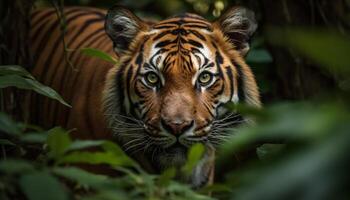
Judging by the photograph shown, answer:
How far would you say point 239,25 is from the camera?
4094mm

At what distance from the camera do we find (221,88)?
393 cm

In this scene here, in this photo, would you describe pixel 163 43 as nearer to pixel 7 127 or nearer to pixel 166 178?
pixel 7 127

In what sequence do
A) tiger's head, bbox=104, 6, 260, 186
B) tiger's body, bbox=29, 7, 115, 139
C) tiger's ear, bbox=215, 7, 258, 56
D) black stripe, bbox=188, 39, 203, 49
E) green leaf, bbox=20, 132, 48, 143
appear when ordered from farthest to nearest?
tiger's body, bbox=29, 7, 115, 139, tiger's ear, bbox=215, 7, 258, 56, black stripe, bbox=188, 39, 203, 49, tiger's head, bbox=104, 6, 260, 186, green leaf, bbox=20, 132, 48, 143

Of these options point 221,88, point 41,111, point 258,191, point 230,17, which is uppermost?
point 258,191

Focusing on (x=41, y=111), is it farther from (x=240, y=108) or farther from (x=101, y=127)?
(x=240, y=108)

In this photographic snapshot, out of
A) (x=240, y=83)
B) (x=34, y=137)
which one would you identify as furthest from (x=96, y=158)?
(x=240, y=83)

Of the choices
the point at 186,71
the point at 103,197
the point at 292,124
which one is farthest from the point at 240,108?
the point at 186,71

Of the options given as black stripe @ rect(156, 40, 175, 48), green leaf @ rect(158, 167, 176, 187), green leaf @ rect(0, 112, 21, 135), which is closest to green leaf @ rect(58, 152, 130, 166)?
green leaf @ rect(158, 167, 176, 187)

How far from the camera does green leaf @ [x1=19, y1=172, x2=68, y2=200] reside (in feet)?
5.03

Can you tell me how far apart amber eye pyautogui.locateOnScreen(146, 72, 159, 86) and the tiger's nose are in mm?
334

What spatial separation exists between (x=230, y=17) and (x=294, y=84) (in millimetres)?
959

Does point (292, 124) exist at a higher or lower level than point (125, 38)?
higher

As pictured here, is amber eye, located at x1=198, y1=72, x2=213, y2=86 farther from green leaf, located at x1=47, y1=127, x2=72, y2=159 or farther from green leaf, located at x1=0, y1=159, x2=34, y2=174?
green leaf, located at x1=0, y1=159, x2=34, y2=174

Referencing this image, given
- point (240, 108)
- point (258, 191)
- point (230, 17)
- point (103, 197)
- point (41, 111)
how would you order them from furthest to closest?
point (41, 111), point (230, 17), point (103, 197), point (240, 108), point (258, 191)
